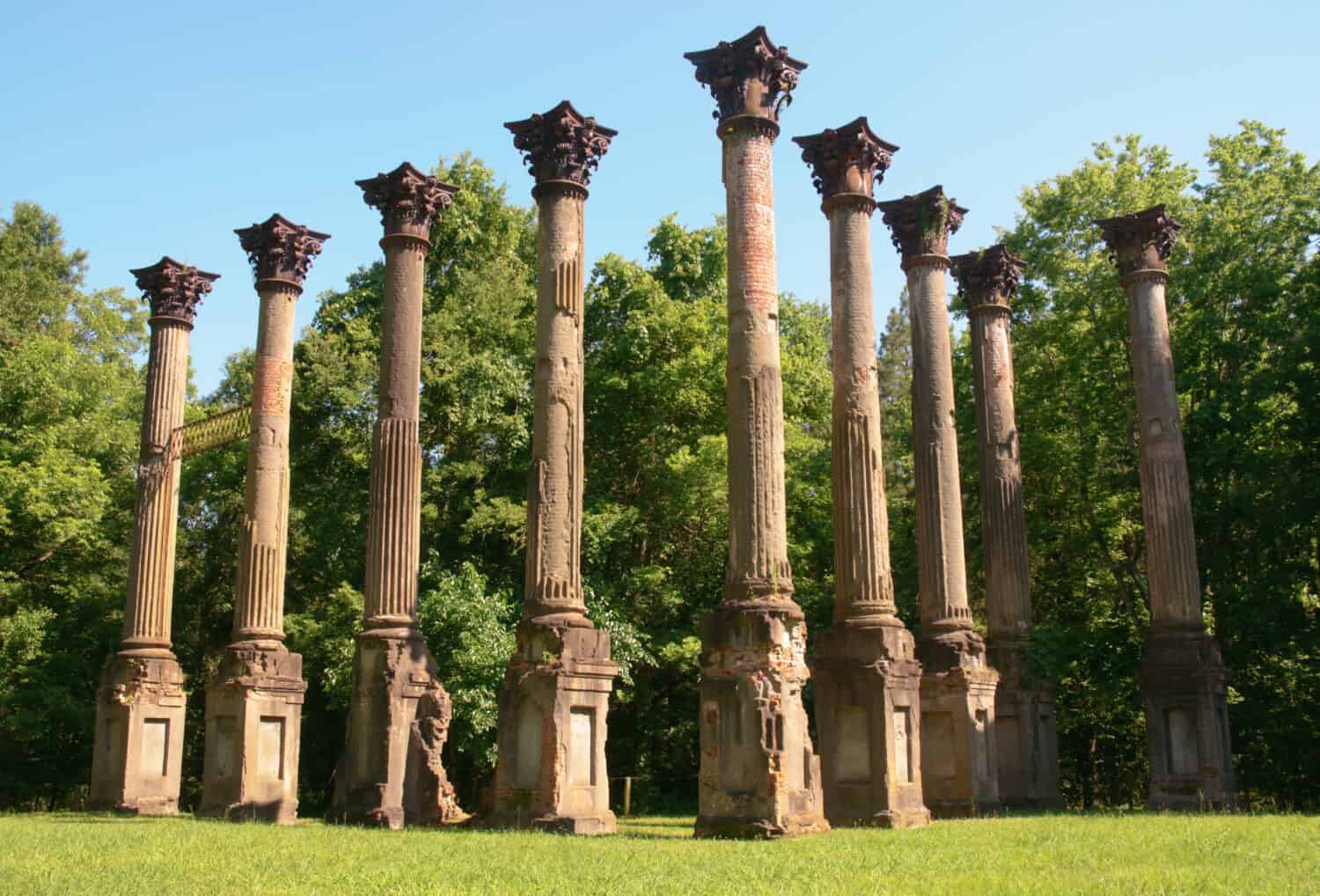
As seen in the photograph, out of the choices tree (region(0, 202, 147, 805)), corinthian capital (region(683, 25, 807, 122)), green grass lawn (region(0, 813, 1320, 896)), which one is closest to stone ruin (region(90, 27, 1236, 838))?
corinthian capital (region(683, 25, 807, 122))

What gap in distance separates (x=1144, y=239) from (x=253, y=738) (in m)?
21.2

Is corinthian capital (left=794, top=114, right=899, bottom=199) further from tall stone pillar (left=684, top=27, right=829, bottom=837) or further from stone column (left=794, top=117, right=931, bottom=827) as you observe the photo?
tall stone pillar (left=684, top=27, right=829, bottom=837)

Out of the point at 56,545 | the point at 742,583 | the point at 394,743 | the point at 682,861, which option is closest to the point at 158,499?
the point at 56,545

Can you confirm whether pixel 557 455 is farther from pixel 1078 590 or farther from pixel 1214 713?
pixel 1078 590

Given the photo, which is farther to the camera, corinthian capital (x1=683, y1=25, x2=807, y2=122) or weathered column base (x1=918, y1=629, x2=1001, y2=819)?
weathered column base (x1=918, y1=629, x2=1001, y2=819)

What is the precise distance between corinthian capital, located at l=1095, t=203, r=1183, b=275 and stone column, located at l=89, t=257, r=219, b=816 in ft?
70.7

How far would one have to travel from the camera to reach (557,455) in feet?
69.2

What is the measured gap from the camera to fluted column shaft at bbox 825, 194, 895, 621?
2086 centimetres

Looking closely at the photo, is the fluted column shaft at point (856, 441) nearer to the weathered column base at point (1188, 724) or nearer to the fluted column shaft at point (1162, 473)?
the weathered column base at point (1188, 724)

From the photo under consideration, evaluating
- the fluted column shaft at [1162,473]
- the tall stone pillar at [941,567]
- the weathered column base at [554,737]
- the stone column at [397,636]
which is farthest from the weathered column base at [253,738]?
→ the fluted column shaft at [1162,473]

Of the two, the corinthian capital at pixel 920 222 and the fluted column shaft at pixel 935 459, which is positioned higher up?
the corinthian capital at pixel 920 222

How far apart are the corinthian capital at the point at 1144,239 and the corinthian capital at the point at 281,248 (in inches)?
695

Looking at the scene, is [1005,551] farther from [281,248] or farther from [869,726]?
[281,248]

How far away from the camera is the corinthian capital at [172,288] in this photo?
29.8m
